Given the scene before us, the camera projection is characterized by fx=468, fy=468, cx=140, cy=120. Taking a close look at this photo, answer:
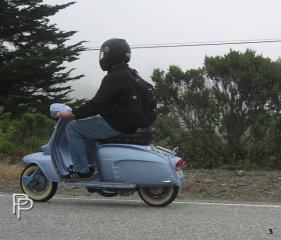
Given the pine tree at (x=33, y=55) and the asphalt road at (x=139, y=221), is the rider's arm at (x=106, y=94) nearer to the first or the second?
the asphalt road at (x=139, y=221)

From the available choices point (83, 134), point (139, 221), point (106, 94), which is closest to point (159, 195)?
point (139, 221)

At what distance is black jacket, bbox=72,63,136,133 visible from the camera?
528 cm

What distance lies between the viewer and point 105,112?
17.9 ft

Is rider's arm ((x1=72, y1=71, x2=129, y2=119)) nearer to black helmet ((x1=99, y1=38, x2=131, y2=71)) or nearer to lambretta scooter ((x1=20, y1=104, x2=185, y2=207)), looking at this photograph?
black helmet ((x1=99, y1=38, x2=131, y2=71))

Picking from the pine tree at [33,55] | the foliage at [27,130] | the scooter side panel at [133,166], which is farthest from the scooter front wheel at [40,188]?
the pine tree at [33,55]

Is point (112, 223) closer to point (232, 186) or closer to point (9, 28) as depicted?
point (232, 186)

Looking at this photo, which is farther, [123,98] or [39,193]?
[39,193]

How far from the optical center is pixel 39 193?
581 cm

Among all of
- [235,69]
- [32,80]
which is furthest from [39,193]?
[32,80]

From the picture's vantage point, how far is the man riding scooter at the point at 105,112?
530cm

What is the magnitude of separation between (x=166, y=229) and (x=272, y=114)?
535 centimetres

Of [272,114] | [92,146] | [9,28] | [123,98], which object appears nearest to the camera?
[123,98]

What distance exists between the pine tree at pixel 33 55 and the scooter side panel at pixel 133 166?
2098 centimetres

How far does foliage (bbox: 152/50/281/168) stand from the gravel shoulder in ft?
4.09
